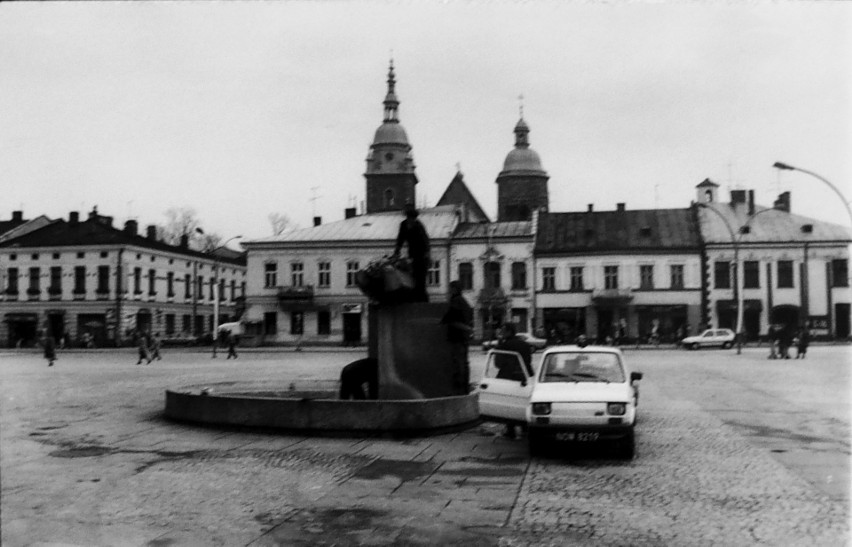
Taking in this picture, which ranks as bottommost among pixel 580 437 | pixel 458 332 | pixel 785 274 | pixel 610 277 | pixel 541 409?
pixel 580 437

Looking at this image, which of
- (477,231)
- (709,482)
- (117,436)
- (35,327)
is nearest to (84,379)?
(117,436)

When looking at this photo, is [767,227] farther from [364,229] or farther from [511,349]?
[364,229]

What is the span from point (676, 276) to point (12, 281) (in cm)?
3897

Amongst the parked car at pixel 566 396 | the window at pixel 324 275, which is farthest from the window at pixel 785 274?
the window at pixel 324 275

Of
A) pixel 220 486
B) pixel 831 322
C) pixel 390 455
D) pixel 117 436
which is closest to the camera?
pixel 220 486

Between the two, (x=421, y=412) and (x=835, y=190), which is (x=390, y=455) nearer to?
(x=421, y=412)

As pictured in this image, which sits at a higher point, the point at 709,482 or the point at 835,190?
the point at 835,190

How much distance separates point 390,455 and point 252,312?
4875 centimetres

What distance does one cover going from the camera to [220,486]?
8820 mm

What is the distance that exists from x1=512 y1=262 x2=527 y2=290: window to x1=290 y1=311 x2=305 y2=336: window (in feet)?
48.1

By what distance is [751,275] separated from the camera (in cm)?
2720

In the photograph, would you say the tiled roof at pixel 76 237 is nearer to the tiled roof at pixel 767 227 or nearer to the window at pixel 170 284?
the window at pixel 170 284

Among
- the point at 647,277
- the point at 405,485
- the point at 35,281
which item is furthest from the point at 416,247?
the point at 647,277

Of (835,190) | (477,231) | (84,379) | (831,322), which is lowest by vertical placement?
(84,379)
